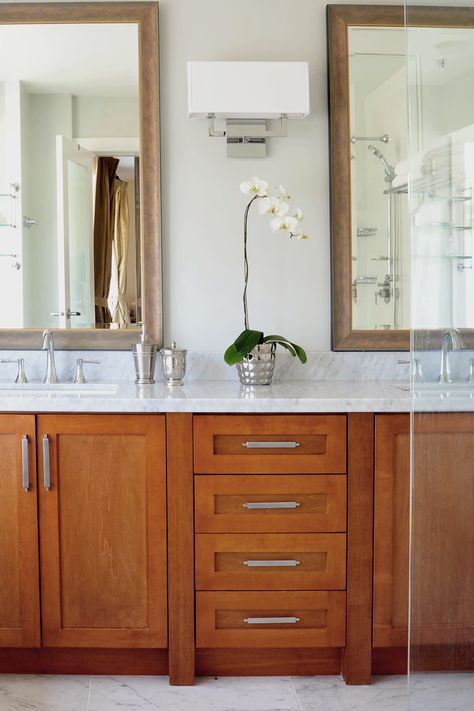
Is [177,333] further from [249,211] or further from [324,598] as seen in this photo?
[324,598]

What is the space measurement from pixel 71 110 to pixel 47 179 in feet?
0.84

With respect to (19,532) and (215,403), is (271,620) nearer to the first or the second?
(215,403)

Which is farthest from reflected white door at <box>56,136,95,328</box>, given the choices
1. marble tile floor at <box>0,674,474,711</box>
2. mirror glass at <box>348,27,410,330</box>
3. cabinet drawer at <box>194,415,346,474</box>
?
marble tile floor at <box>0,674,474,711</box>

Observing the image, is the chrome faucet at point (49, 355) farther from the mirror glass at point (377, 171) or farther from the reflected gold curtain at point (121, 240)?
the mirror glass at point (377, 171)

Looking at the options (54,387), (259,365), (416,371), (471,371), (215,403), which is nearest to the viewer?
(471,371)

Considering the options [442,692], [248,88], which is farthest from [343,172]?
[442,692]

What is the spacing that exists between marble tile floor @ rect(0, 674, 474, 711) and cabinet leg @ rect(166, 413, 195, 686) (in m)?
0.20

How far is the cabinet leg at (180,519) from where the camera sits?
2.19 metres

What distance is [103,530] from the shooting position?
7.30 ft

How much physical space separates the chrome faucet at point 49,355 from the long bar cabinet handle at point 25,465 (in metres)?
0.49

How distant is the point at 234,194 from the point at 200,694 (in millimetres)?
1620

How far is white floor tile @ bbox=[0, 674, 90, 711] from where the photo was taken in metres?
2.12

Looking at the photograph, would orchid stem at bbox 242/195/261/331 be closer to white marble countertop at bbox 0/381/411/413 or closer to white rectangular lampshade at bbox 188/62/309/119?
white rectangular lampshade at bbox 188/62/309/119

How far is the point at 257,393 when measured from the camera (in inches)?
91.6
